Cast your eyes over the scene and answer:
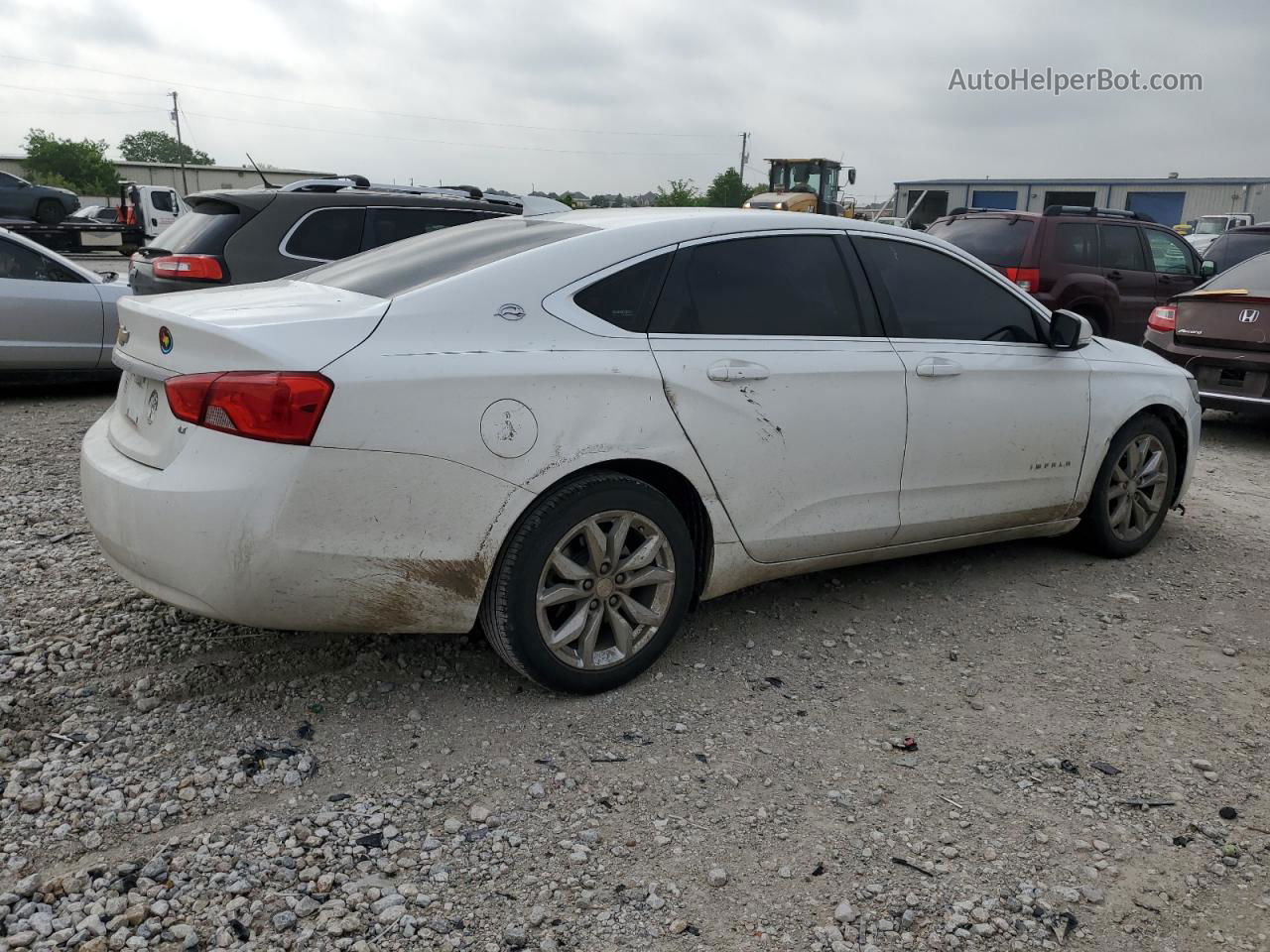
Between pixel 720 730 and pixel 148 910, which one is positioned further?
pixel 720 730

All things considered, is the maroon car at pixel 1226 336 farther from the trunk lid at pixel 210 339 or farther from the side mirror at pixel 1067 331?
the trunk lid at pixel 210 339

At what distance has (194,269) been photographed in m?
7.66

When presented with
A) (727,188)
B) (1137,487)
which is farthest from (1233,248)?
(727,188)

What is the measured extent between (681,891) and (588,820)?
369 millimetres

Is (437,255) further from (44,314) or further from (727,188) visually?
(727,188)

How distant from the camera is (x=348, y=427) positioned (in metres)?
2.89

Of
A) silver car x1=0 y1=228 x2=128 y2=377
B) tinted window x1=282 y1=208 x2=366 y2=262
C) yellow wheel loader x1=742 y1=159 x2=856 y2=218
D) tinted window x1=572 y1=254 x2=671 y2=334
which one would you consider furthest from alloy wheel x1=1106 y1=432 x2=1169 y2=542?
yellow wheel loader x1=742 y1=159 x2=856 y2=218

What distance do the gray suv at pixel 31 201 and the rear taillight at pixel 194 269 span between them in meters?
22.8

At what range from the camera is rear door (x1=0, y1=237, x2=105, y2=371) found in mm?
8000

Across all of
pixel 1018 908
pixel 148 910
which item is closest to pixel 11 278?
pixel 148 910

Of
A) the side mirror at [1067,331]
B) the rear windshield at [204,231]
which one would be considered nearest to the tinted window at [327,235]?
the rear windshield at [204,231]

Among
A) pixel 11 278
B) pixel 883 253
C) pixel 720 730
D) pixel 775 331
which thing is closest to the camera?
pixel 720 730

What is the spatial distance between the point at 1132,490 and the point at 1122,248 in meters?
7.38

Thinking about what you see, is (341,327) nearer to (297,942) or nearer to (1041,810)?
(297,942)
